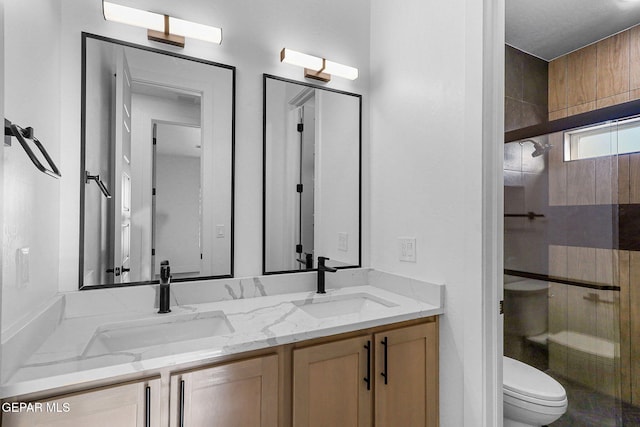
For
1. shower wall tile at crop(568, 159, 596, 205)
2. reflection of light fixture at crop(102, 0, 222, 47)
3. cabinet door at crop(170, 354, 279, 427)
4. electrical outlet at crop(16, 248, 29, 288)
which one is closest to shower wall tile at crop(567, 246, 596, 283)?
shower wall tile at crop(568, 159, 596, 205)

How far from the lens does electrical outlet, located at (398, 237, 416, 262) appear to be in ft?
5.18

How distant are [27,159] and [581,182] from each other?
7.91 feet

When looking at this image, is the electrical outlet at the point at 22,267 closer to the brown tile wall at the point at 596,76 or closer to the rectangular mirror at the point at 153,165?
the rectangular mirror at the point at 153,165

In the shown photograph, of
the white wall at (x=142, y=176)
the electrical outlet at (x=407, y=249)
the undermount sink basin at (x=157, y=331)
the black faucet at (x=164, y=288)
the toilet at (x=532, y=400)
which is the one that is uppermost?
the white wall at (x=142, y=176)

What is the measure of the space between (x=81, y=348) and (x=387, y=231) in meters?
1.38

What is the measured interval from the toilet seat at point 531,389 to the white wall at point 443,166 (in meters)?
0.35

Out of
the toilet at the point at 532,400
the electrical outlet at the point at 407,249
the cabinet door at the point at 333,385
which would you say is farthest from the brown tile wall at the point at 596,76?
the cabinet door at the point at 333,385

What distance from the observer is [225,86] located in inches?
59.6

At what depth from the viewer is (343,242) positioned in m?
1.83

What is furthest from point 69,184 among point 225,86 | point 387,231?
point 387,231

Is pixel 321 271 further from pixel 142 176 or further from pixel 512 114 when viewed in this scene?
pixel 512 114

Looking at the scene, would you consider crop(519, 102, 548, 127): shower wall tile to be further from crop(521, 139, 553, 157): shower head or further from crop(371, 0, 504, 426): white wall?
crop(371, 0, 504, 426): white wall

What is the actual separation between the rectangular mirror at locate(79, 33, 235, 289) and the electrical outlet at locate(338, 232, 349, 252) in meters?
0.62

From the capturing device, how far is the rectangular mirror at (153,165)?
1.28 metres
